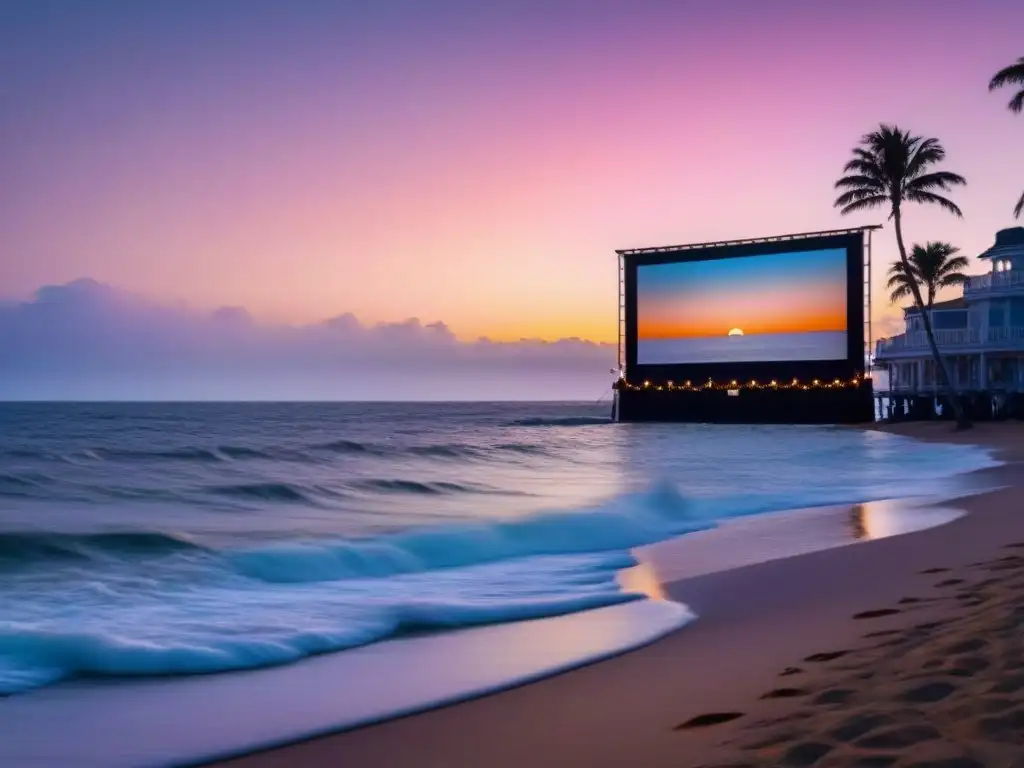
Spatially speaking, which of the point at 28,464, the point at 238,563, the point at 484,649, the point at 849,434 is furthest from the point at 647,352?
the point at 484,649

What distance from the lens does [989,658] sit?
347cm

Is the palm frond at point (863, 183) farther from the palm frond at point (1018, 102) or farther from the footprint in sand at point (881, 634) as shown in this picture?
the footprint in sand at point (881, 634)

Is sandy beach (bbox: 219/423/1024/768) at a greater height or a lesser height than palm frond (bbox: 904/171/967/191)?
lesser

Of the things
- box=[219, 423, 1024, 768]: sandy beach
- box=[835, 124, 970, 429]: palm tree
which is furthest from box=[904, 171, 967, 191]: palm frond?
box=[219, 423, 1024, 768]: sandy beach

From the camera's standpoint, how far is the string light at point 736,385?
3797 cm

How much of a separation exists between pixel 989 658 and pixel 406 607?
Result: 3.63 m

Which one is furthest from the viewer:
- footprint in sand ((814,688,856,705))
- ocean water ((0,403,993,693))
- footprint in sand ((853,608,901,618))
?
ocean water ((0,403,993,693))

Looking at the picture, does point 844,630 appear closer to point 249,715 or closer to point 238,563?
point 249,715

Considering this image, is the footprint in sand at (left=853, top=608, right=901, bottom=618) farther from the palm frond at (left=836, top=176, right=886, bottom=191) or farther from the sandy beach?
the palm frond at (left=836, top=176, right=886, bottom=191)

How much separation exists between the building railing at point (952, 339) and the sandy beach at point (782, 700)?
3185 centimetres

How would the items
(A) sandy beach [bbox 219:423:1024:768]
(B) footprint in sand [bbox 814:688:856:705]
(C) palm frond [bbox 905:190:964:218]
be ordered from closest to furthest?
(A) sandy beach [bbox 219:423:1024:768]
(B) footprint in sand [bbox 814:688:856:705]
(C) palm frond [bbox 905:190:964:218]

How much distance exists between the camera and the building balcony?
34281 millimetres

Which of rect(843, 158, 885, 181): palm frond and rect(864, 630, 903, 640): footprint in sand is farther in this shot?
rect(843, 158, 885, 181): palm frond

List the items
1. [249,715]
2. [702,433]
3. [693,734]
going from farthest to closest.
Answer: [702,433] < [249,715] < [693,734]
